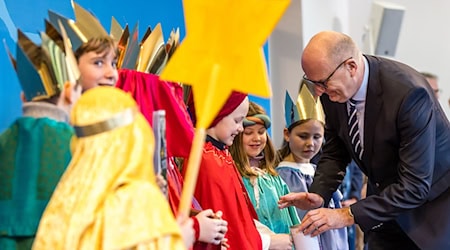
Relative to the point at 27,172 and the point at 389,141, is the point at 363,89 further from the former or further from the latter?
the point at 27,172

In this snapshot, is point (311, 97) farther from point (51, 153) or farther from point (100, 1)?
point (51, 153)

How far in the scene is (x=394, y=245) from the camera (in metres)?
2.68

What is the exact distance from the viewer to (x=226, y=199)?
7.72ft

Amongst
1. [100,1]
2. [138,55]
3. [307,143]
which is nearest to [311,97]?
[307,143]

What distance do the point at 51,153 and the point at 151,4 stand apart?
1.67m

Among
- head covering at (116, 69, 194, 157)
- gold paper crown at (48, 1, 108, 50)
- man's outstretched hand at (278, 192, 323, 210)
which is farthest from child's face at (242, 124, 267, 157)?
gold paper crown at (48, 1, 108, 50)

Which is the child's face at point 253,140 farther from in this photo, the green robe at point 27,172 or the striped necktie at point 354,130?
the green robe at point 27,172

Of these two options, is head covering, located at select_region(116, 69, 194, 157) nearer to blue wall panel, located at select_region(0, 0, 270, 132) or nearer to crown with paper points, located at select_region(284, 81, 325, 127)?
blue wall panel, located at select_region(0, 0, 270, 132)

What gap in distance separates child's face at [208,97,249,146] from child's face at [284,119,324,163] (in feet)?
3.15

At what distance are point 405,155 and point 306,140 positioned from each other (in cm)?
101

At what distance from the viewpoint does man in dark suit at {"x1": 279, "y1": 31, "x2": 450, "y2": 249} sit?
2.44 metres

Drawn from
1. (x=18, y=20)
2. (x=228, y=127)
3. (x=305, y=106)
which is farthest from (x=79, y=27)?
(x=305, y=106)

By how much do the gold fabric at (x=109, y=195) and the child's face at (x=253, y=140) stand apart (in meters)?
1.68

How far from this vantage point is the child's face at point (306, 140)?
342cm
